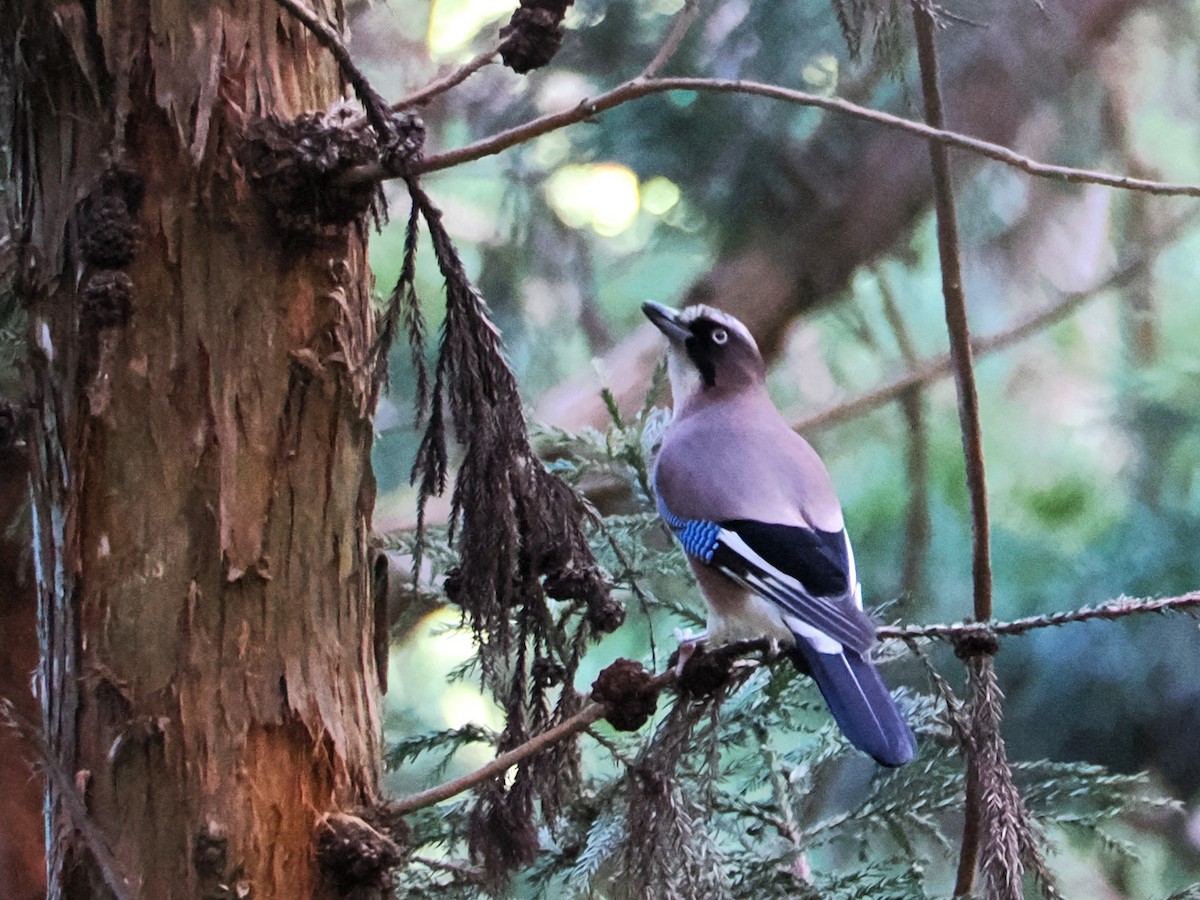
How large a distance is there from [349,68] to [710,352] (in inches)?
33.1

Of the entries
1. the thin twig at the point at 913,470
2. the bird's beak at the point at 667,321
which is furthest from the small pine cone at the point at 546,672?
the thin twig at the point at 913,470

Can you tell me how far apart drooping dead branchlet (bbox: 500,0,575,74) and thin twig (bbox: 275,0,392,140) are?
4.2 inches

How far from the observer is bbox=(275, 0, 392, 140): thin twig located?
997 millimetres

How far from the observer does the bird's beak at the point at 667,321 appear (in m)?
1.67

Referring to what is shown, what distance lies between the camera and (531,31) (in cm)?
98

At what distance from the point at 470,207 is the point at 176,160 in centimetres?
233

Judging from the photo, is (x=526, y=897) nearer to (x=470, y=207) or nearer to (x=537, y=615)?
(x=537, y=615)

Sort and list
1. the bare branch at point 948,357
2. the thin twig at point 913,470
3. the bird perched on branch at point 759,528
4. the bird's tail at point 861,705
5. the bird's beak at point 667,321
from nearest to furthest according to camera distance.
A: the bird's tail at point 861,705, the bird perched on branch at point 759,528, the bird's beak at point 667,321, the thin twig at point 913,470, the bare branch at point 948,357

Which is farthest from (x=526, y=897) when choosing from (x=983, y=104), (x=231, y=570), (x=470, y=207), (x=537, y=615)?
(x=470, y=207)

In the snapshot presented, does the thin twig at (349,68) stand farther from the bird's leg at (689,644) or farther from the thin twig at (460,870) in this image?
the thin twig at (460,870)

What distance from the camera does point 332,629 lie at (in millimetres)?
1069

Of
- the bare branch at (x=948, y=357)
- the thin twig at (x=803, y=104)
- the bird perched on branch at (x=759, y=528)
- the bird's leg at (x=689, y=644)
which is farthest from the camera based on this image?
the bare branch at (x=948, y=357)

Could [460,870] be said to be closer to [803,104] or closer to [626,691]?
[626,691]

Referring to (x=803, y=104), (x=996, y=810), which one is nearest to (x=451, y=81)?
(x=803, y=104)
